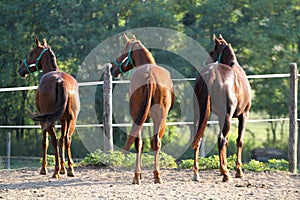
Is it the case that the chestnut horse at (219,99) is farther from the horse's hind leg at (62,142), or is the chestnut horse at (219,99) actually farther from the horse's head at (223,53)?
the horse's hind leg at (62,142)

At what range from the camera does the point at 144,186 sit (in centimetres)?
618

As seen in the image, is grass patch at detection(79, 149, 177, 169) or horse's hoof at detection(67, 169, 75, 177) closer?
horse's hoof at detection(67, 169, 75, 177)

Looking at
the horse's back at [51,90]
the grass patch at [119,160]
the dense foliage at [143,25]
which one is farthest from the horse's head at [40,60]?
the dense foliage at [143,25]

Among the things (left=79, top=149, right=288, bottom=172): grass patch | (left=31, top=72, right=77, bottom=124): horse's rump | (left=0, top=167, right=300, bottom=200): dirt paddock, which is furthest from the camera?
(left=79, top=149, right=288, bottom=172): grass patch

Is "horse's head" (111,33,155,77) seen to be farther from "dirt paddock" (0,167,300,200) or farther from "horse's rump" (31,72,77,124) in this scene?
"dirt paddock" (0,167,300,200)

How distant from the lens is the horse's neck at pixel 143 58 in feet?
22.7

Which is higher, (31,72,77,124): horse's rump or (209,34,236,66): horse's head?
(209,34,236,66): horse's head

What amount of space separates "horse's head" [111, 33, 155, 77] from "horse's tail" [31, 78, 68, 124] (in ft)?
3.19

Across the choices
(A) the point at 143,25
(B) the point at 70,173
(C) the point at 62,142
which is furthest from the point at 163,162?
(A) the point at 143,25

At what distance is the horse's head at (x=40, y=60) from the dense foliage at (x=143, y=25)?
28.3 ft

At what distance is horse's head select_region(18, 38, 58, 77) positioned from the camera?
7.45 meters

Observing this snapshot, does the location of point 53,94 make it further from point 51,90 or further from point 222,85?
point 222,85

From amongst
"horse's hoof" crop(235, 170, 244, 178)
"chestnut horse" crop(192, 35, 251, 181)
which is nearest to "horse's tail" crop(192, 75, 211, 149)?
"chestnut horse" crop(192, 35, 251, 181)

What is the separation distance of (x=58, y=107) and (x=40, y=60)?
131cm
